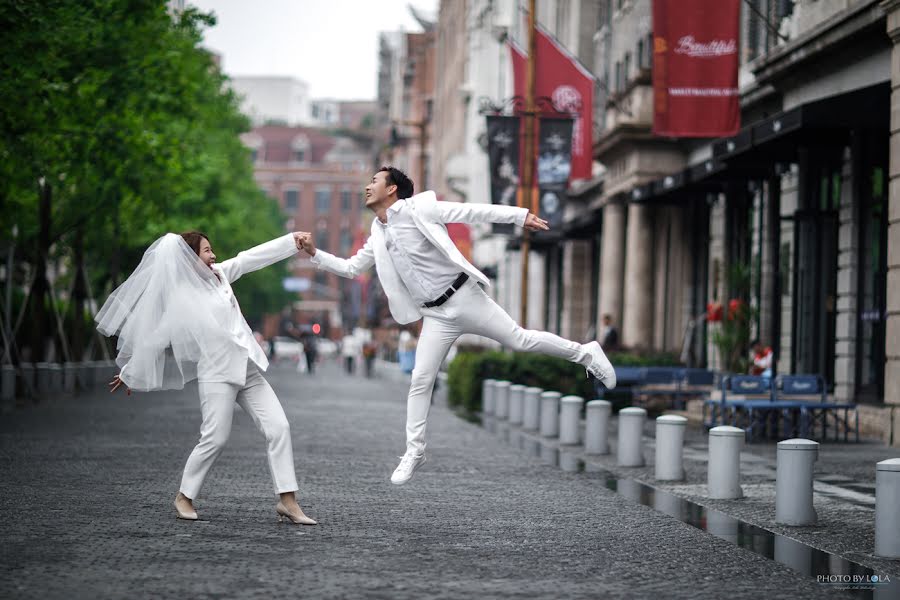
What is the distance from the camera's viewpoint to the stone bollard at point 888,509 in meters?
9.19

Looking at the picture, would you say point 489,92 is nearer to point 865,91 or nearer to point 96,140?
point 96,140

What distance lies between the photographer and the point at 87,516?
1026 centimetres

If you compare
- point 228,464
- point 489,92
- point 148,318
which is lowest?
point 228,464

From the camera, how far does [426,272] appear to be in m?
10.3

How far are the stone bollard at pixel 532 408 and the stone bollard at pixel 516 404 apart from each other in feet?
2.84

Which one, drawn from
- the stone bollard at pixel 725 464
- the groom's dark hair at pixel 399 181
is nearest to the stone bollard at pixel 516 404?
the stone bollard at pixel 725 464

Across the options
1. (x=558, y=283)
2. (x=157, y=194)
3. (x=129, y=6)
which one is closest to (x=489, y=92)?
(x=558, y=283)

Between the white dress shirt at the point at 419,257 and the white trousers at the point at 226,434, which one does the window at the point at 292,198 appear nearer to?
the white dress shirt at the point at 419,257

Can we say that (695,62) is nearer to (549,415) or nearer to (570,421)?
(549,415)

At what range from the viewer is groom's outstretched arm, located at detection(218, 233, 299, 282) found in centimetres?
1002

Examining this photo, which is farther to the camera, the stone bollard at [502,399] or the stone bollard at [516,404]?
the stone bollard at [502,399]

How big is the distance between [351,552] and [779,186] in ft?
64.0

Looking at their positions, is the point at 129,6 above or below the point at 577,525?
above

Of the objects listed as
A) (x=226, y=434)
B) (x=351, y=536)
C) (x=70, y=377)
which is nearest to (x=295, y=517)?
(x=351, y=536)
